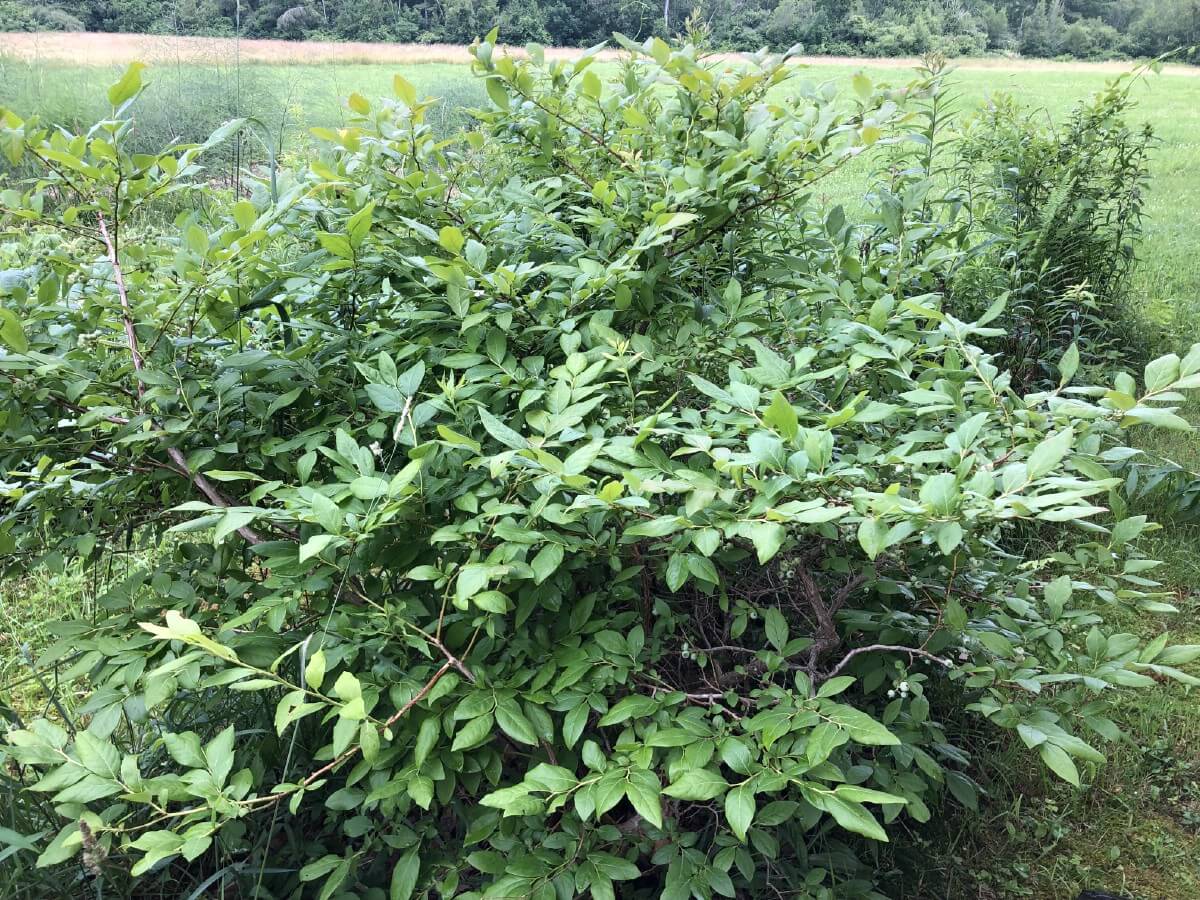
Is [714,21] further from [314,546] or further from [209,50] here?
[209,50]

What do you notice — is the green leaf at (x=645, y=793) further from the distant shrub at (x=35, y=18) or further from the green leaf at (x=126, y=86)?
the distant shrub at (x=35, y=18)

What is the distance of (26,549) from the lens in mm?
1387

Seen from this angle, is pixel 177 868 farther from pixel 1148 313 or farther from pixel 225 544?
pixel 1148 313

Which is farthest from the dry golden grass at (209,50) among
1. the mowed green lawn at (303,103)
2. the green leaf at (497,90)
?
the green leaf at (497,90)

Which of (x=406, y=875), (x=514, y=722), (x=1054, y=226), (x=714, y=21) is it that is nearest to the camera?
(x=514, y=722)

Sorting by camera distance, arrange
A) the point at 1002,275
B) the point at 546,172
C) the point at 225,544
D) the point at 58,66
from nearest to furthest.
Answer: the point at 225,544
the point at 546,172
the point at 1002,275
the point at 58,66

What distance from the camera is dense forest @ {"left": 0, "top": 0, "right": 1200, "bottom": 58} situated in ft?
16.5

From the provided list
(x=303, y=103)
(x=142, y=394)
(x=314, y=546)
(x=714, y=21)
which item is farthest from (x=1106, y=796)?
(x=303, y=103)

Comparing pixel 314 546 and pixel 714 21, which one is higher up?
pixel 714 21

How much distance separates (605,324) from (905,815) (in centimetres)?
132

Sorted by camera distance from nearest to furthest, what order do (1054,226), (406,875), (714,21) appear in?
1. (406,875)
2. (1054,226)
3. (714,21)

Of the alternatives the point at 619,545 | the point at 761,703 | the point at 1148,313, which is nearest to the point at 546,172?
the point at 619,545

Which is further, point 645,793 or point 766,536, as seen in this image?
point 645,793

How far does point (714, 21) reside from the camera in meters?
4.47
